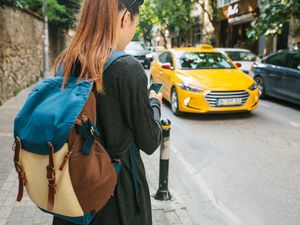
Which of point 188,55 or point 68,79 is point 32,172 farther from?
point 188,55

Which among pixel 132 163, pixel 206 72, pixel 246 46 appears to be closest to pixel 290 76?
pixel 206 72

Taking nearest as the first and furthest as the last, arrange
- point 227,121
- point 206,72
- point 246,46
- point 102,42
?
1. point 102,42
2. point 227,121
3. point 206,72
4. point 246,46

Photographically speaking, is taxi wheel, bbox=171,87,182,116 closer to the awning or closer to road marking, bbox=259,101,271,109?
road marking, bbox=259,101,271,109

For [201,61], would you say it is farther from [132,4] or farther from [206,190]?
[132,4]

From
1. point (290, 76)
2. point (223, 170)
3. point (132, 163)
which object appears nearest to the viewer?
point (132, 163)

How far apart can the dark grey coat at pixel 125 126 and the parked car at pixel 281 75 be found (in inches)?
337

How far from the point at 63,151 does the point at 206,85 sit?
277 inches

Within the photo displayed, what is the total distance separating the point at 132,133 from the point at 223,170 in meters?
3.72

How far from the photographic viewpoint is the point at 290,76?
9773mm

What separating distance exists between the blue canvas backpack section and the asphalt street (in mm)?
2623

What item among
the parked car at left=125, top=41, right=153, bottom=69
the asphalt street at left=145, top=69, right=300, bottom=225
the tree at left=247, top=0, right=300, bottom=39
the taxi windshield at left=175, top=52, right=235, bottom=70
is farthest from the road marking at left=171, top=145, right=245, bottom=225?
the parked car at left=125, top=41, right=153, bottom=69

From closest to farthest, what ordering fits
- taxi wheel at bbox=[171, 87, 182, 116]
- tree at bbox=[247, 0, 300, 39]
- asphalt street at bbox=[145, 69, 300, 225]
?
asphalt street at bbox=[145, 69, 300, 225], taxi wheel at bbox=[171, 87, 182, 116], tree at bbox=[247, 0, 300, 39]

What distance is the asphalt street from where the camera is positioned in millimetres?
3932

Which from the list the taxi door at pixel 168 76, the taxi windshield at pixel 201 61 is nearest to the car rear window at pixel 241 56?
the taxi windshield at pixel 201 61
